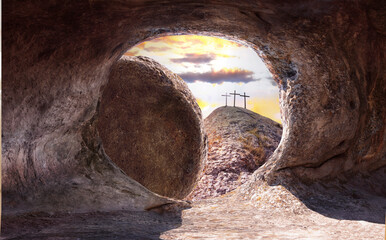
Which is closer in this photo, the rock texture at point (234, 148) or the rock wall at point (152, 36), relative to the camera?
the rock wall at point (152, 36)

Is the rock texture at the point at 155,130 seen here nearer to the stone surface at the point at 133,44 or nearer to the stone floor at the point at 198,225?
the stone surface at the point at 133,44

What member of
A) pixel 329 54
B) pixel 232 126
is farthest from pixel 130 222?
pixel 232 126

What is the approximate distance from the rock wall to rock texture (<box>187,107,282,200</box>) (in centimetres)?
307

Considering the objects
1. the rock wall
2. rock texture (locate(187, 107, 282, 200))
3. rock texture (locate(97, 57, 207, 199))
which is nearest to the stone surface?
the rock wall

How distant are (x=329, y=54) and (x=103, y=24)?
210 centimetres

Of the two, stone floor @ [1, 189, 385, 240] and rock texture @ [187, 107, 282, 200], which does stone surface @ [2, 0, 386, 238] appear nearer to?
stone floor @ [1, 189, 385, 240]

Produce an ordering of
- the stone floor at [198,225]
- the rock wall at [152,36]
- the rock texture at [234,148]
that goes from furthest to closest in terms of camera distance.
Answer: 1. the rock texture at [234,148]
2. the rock wall at [152,36]
3. the stone floor at [198,225]

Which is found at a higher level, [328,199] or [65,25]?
[65,25]

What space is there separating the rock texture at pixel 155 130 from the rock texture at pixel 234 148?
3.59 feet

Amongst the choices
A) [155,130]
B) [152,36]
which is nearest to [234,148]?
[155,130]

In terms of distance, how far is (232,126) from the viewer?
8133mm

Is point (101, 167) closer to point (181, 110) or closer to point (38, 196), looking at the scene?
point (38, 196)

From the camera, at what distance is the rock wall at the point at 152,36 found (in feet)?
7.80

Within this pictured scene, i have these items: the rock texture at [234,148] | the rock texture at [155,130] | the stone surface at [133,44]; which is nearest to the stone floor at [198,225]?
the stone surface at [133,44]
